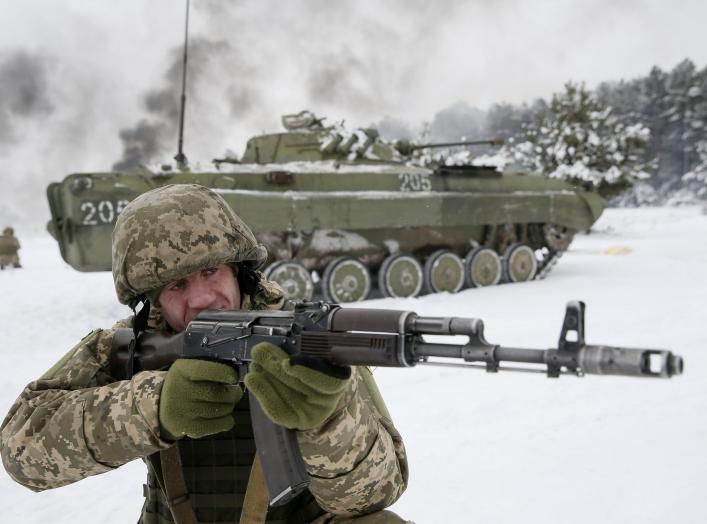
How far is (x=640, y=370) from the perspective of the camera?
4.56ft

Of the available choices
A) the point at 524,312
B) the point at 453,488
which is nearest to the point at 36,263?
the point at 524,312

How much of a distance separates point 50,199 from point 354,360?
28.0 feet

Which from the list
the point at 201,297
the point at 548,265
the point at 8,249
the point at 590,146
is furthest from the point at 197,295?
the point at 590,146

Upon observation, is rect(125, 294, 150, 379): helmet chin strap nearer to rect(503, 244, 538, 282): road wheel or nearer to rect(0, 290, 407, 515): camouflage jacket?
rect(0, 290, 407, 515): camouflage jacket

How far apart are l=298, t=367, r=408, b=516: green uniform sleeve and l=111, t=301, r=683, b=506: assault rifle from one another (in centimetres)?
7

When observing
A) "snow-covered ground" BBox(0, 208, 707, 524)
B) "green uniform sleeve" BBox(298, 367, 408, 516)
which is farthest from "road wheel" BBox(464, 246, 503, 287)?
"green uniform sleeve" BBox(298, 367, 408, 516)

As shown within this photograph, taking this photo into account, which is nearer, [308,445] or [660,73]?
[308,445]

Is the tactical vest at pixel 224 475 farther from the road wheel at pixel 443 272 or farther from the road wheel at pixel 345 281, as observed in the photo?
the road wheel at pixel 443 272

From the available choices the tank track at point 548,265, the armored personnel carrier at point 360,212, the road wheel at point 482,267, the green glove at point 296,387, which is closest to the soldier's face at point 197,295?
the green glove at point 296,387

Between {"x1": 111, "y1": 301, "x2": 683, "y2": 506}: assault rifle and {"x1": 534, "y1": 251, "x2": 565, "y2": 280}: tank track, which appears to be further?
{"x1": 534, "y1": 251, "x2": 565, "y2": 280}: tank track

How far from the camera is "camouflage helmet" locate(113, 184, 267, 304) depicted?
212 centimetres

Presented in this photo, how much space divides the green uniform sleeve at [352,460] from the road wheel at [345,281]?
8.26 meters

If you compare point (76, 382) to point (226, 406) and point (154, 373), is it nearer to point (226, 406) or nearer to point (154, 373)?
point (154, 373)

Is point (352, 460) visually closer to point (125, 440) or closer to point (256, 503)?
point (256, 503)
